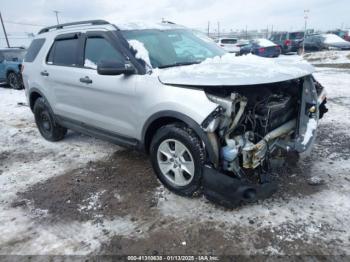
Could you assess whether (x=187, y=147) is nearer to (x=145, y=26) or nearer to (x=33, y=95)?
(x=145, y=26)

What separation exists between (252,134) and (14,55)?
12054 mm

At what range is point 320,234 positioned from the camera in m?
2.83

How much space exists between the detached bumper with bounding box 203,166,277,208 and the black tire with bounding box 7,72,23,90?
35.0 feet

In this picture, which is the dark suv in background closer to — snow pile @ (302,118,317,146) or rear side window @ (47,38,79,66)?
rear side window @ (47,38,79,66)

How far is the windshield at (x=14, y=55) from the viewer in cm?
1223

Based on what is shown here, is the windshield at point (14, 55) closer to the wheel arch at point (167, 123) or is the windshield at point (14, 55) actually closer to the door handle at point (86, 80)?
the door handle at point (86, 80)

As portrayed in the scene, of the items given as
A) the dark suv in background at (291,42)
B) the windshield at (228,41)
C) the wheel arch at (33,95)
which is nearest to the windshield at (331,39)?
the dark suv in background at (291,42)

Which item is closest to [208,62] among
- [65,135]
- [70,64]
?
[70,64]

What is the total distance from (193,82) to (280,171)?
1.81m

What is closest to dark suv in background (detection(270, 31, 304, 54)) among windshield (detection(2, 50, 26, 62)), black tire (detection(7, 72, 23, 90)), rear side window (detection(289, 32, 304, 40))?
rear side window (detection(289, 32, 304, 40))

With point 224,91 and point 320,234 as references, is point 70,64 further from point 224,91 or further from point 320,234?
point 320,234

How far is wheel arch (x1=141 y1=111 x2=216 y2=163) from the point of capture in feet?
10.1

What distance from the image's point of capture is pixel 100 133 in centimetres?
437

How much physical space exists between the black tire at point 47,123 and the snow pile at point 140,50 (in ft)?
7.53
